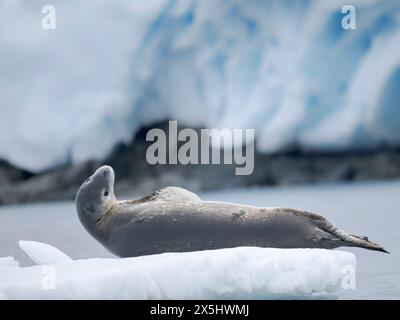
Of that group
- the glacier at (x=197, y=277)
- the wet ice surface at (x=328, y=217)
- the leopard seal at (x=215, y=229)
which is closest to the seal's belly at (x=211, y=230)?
the leopard seal at (x=215, y=229)

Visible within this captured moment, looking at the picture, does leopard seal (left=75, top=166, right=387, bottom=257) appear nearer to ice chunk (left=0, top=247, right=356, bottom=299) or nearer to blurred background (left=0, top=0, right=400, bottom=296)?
ice chunk (left=0, top=247, right=356, bottom=299)

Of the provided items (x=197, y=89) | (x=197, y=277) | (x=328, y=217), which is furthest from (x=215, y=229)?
(x=197, y=89)

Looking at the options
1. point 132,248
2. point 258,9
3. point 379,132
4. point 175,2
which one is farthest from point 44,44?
point 132,248

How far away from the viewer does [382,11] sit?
855 centimetres

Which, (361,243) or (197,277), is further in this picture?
(361,243)

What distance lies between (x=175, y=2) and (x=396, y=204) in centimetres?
393

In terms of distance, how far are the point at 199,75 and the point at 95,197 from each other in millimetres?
4844

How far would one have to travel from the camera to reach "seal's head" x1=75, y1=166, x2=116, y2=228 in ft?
14.9

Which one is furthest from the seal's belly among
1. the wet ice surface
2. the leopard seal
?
the wet ice surface

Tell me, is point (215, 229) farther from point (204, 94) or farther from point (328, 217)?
point (204, 94)

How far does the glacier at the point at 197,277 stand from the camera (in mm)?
3549

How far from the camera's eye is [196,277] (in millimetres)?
3627

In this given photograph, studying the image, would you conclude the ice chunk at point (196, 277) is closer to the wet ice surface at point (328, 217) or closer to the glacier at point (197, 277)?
the glacier at point (197, 277)

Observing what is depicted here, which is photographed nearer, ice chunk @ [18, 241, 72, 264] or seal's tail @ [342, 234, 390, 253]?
seal's tail @ [342, 234, 390, 253]
